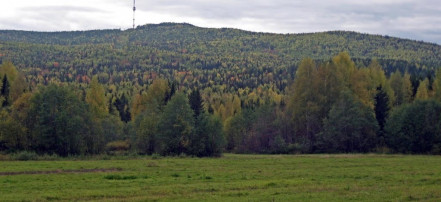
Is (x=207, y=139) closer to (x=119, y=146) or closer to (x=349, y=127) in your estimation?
(x=119, y=146)

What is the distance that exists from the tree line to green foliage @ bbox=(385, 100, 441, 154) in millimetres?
141

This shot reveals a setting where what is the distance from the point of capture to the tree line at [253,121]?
238 ft

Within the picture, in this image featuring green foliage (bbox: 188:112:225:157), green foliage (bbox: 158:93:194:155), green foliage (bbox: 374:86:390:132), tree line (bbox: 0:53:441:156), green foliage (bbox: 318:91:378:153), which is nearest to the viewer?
tree line (bbox: 0:53:441:156)

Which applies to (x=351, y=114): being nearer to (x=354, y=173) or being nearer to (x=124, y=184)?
(x=354, y=173)

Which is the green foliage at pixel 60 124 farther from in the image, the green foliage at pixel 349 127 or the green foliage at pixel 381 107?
the green foliage at pixel 381 107

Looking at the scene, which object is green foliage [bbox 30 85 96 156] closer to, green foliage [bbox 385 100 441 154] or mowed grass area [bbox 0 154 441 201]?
mowed grass area [bbox 0 154 441 201]

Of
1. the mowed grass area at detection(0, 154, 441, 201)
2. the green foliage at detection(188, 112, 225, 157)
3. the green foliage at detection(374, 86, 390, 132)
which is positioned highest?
the green foliage at detection(374, 86, 390, 132)

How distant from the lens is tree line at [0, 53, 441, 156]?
7250cm

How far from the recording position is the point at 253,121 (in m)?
102

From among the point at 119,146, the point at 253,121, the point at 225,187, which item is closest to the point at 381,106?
the point at 253,121

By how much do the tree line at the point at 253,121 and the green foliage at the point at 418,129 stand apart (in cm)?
14

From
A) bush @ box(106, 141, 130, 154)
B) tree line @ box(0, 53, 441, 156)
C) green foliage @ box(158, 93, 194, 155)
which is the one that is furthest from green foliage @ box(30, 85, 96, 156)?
bush @ box(106, 141, 130, 154)

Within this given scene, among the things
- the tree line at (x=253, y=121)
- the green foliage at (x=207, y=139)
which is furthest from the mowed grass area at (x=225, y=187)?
the green foliage at (x=207, y=139)

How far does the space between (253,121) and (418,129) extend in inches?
1270
